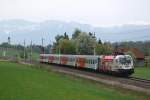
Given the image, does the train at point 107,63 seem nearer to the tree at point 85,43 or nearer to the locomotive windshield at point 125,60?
the locomotive windshield at point 125,60

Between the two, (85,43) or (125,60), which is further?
(85,43)

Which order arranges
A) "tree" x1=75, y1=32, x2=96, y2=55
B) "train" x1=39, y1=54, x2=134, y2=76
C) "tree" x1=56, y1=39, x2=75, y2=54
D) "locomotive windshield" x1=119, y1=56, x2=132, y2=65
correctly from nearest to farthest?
"train" x1=39, y1=54, x2=134, y2=76, "locomotive windshield" x1=119, y1=56, x2=132, y2=65, "tree" x1=75, y1=32, x2=96, y2=55, "tree" x1=56, y1=39, x2=75, y2=54

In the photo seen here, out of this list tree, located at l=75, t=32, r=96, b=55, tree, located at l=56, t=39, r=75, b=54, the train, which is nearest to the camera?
the train

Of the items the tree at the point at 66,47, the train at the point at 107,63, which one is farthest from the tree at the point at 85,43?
the train at the point at 107,63

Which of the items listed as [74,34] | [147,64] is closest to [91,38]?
[74,34]

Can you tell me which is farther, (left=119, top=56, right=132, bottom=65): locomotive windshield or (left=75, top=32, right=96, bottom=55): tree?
(left=75, top=32, right=96, bottom=55): tree

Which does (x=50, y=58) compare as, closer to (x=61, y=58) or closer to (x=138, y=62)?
(x=61, y=58)

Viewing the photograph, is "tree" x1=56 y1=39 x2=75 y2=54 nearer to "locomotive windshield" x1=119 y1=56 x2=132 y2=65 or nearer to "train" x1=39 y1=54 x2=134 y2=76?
"train" x1=39 y1=54 x2=134 y2=76

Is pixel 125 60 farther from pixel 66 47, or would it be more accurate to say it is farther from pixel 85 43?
pixel 85 43

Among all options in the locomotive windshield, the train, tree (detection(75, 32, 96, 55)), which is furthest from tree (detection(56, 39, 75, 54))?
the locomotive windshield

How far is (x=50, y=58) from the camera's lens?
101062mm

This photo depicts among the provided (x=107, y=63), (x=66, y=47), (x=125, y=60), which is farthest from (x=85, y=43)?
(x=125, y=60)

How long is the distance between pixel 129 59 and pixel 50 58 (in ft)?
A: 160

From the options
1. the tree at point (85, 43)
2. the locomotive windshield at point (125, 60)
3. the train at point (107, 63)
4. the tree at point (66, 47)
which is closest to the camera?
the train at point (107, 63)
